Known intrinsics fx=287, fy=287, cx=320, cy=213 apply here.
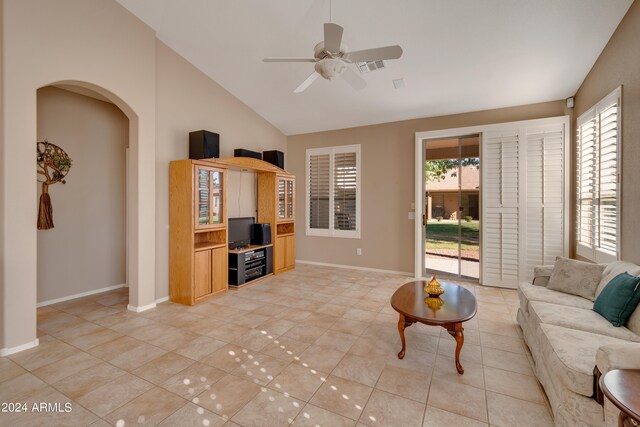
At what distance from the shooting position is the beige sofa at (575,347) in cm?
144

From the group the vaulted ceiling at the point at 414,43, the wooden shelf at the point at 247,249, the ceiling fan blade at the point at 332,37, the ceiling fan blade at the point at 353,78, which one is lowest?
the wooden shelf at the point at 247,249

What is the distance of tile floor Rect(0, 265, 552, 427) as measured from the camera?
1.83 metres

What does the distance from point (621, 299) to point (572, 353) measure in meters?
0.85

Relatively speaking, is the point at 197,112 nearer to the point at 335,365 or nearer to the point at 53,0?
the point at 53,0

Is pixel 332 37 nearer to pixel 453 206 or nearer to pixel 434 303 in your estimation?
pixel 434 303

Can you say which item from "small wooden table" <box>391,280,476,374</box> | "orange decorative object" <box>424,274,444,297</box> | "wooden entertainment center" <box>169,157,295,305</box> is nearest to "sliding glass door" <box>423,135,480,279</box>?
"small wooden table" <box>391,280,476,374</box>

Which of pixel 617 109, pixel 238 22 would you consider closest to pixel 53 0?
pixel 238 22

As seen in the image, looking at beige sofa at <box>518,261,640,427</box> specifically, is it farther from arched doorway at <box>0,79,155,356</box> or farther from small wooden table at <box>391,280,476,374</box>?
arched doorway at <box>0,79,155,356</box>

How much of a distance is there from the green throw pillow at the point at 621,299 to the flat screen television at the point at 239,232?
14.5 ft

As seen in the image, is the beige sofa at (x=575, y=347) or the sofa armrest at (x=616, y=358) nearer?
the sofa armrest at (x=616, y=358)

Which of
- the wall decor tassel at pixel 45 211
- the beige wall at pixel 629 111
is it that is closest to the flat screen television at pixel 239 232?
the wall decor tassel at pixel 45 211

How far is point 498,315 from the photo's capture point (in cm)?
348

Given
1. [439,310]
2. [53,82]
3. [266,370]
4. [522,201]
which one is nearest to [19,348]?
[266,370]

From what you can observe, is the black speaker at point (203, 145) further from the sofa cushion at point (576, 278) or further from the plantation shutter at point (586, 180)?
the plantation shutter at point (586, 180)
